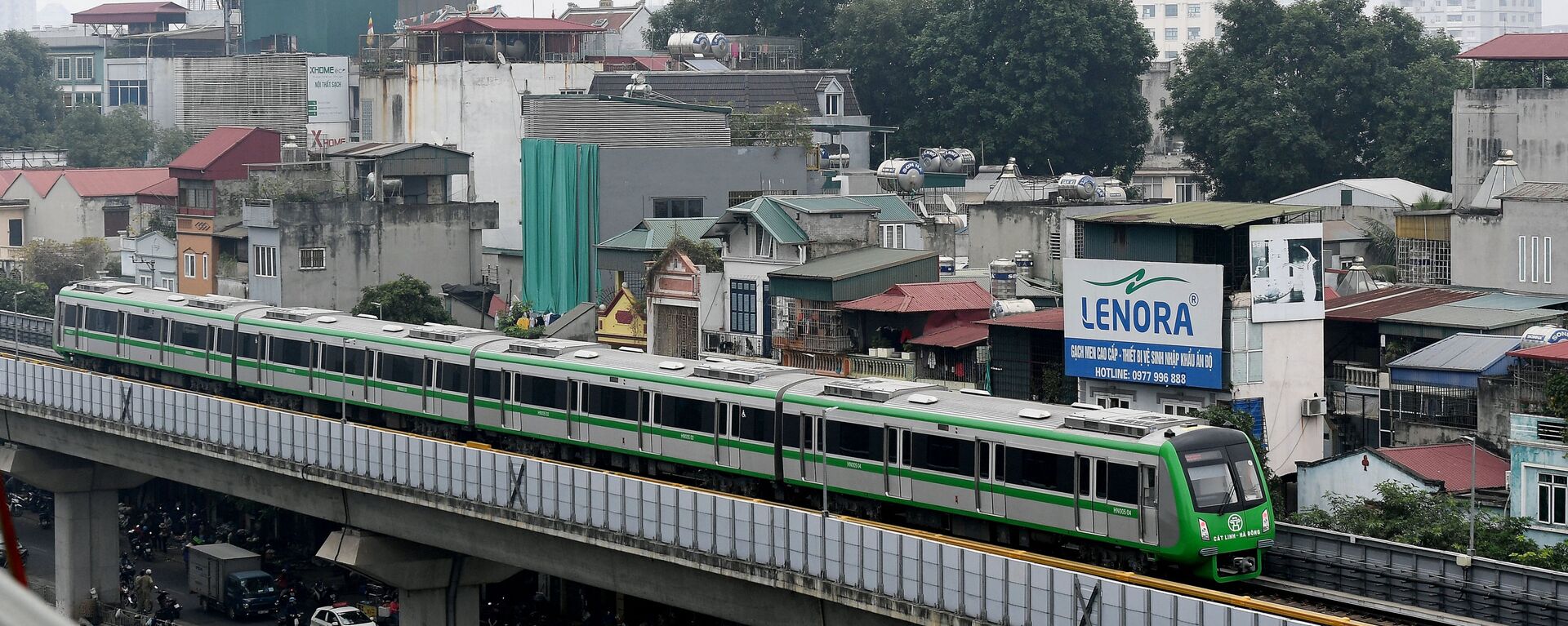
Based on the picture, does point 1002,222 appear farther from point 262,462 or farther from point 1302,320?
point 262,462

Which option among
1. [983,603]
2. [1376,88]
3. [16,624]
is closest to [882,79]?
[1376,88]

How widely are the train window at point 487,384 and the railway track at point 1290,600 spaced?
560 inches

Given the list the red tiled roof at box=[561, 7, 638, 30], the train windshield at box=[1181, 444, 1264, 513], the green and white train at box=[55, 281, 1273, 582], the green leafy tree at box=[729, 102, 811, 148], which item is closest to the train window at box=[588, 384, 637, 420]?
the green and white train at box=[55, 281, 1273, 582]

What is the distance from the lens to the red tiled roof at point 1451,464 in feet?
124

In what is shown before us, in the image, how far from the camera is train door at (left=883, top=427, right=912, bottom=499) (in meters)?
32.0

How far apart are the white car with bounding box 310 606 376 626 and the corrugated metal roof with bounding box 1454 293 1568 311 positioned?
93.5 feet

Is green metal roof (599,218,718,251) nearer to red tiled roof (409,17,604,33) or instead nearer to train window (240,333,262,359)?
train window (240,333,262,359)

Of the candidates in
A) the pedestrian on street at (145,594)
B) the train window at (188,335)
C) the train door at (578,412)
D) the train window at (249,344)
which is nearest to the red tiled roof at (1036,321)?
the train door at (578,412)

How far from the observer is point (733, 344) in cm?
5506

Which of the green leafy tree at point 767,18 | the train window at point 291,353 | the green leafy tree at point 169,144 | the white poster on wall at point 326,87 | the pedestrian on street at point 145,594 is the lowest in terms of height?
the pedestrian on street at point 145,594

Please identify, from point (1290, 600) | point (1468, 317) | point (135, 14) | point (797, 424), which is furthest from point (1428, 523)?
point (135, 14)

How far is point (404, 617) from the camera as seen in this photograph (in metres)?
44.0

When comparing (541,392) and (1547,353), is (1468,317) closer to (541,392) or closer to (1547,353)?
(1547,353)

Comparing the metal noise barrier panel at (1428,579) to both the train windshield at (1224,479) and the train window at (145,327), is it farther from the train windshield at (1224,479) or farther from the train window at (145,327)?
the train window at (145,327)
